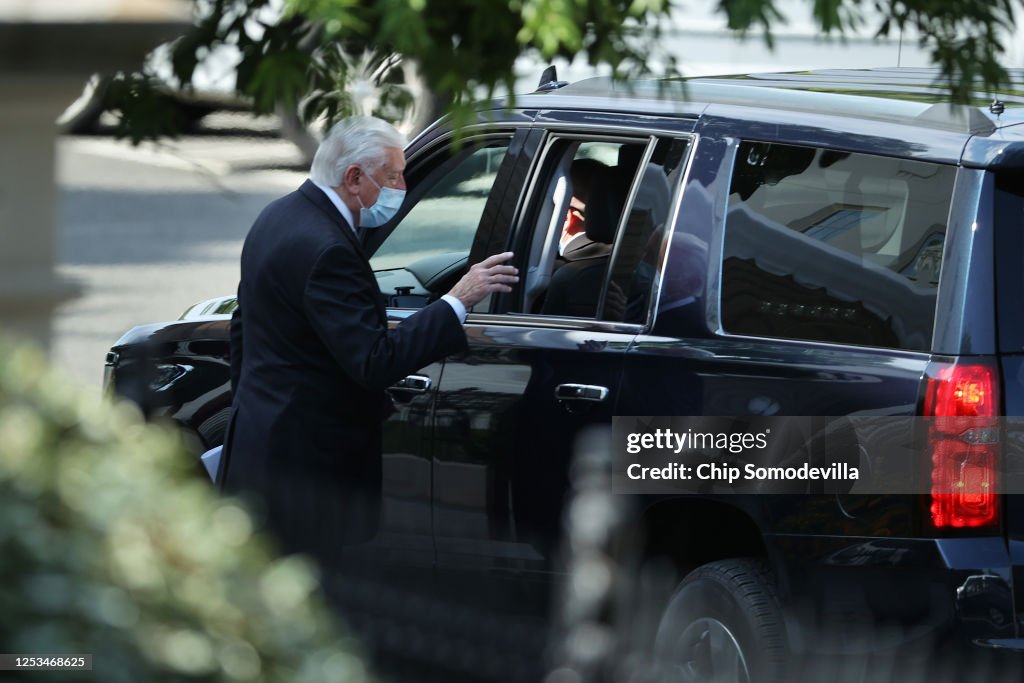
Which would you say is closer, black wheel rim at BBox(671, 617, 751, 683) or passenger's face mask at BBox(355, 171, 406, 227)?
black wheel rim at BBox(671, 617, 751, 683)

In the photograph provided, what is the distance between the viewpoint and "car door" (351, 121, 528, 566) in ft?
17.8

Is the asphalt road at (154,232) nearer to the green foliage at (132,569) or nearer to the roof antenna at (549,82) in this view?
the roof antenna at (549,82)

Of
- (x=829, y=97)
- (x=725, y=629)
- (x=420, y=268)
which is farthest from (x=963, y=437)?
(x=420, y=268)

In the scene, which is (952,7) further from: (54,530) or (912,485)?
(54,530)

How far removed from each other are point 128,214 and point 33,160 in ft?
64.0

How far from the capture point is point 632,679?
495 centimetres

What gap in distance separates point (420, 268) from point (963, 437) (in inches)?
87.7

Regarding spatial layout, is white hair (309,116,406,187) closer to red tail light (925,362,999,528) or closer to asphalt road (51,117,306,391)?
asphalt road (51,117,306,391)

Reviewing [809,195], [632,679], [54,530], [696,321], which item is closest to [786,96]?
[809,195]

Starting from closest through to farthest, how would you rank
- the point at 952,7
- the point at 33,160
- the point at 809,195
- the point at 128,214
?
the point at 952,7
the point at 33,160
the point at 809,195
the point at 128,214

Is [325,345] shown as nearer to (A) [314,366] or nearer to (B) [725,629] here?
(A) [314,366]
